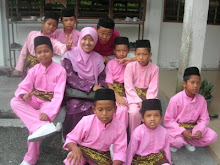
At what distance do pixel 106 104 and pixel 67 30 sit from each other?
74.3 inches

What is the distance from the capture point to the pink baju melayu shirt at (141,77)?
352 cm

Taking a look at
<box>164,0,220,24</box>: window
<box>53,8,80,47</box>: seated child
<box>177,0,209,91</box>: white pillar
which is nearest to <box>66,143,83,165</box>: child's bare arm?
<box>53,8,80,47</box>: seated child

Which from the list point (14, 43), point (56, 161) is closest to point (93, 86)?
point (56, 161)

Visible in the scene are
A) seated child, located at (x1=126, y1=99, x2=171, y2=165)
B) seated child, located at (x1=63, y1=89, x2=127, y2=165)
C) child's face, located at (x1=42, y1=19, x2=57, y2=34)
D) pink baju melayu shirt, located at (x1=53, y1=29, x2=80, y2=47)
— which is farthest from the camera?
pink baju melayu shirt, located at (x1=53, y1=29, x2=80, y2=47)

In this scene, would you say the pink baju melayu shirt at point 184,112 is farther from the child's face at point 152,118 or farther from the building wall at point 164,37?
the building wall at point 164,37

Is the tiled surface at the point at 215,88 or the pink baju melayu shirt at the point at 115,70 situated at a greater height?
the pink baju melayu shirt at the point at 115,70

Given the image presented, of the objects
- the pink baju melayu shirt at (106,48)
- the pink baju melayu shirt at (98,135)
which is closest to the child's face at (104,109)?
the pink baju melayu shirt at (98,135)

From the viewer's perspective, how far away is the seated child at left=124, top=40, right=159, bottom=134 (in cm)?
340

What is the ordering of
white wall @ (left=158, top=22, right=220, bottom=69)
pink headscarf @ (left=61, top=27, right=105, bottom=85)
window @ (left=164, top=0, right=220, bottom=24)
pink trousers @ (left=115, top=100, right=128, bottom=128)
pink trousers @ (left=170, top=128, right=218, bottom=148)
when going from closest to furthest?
pink trousers @ (left=115, top=100, right=128, bottom=128) → pink trousers @ (left=170, top=128, right=218, bottom=148) → pink headscarf @ (left=61, top=27, right=105, bottom=85) → window @ (left=164, top=0, right=220, bottom=24) → white wall @ (left=158, top=22, right=220, bottom=69)

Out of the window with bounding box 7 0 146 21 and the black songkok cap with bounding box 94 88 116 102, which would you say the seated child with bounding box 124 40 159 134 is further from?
the window with bounding box 7 0 146 21

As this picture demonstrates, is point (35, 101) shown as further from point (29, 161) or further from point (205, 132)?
point (205, 132)

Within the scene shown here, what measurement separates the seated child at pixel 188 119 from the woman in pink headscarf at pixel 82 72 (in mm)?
915

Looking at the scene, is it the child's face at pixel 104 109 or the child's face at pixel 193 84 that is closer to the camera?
the child's face at pixel 104 109

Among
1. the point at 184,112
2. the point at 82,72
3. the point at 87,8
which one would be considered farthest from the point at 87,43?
the point at 87,8
